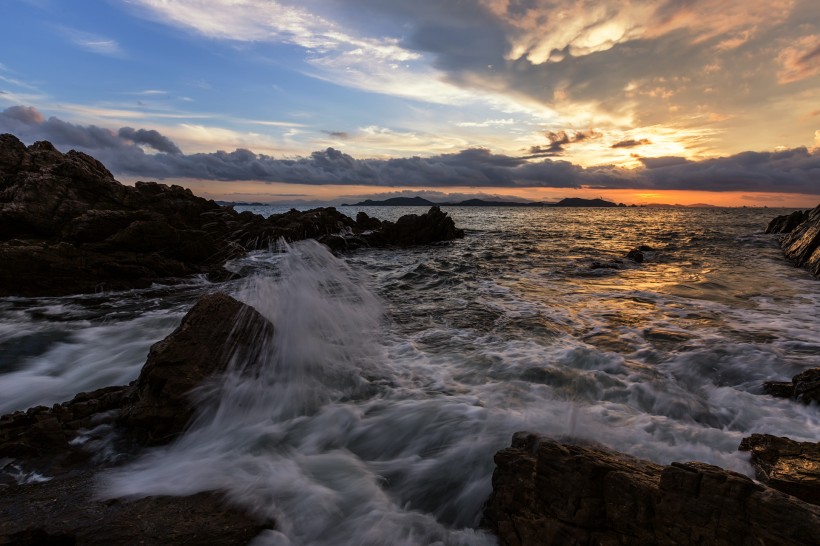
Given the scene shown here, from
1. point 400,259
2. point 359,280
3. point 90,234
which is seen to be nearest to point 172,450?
point 359,280

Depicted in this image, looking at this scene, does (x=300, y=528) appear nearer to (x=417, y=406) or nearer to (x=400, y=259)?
(x=417, y=406)

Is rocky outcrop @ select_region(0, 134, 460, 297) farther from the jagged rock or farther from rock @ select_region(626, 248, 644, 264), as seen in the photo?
rock @ select_region(626, 248, 644, 264)

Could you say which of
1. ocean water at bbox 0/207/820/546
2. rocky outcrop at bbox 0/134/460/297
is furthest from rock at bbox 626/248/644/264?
rocky outcrop at bbox 0/134/460/297

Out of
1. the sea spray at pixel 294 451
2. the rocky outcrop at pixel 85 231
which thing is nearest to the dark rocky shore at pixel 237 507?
the sea spray at pixel 294 451

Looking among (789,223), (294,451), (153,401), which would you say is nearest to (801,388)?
(294,451)

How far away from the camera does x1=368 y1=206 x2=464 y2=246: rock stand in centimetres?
3494

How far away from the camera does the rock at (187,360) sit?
209 inches

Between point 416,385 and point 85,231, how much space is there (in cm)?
1591

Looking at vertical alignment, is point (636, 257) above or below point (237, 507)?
above

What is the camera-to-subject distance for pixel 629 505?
311cm

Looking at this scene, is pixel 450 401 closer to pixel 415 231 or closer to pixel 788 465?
pixel 788 465

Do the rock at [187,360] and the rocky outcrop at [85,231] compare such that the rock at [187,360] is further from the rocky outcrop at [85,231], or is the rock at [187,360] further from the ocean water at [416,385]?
the rocky outcrop at [85,231]

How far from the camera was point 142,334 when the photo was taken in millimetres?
9672

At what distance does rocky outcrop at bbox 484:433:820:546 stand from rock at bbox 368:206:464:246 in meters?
30.4
